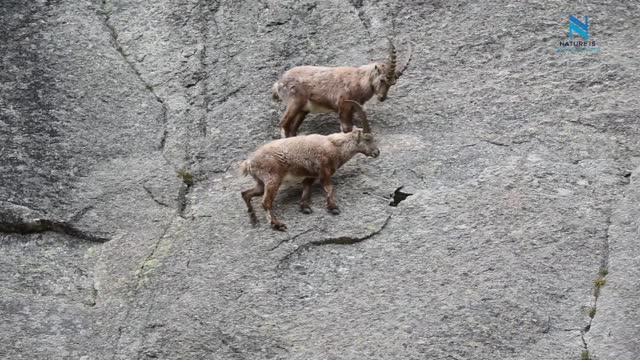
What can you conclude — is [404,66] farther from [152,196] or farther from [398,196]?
[152,196]

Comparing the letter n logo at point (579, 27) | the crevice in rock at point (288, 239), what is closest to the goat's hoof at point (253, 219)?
the crevice in rock at point (288, 239)

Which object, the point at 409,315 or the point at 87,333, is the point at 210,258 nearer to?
the point at 87,333

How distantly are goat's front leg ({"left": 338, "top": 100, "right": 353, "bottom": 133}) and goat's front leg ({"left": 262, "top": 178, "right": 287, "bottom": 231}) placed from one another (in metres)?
1.38

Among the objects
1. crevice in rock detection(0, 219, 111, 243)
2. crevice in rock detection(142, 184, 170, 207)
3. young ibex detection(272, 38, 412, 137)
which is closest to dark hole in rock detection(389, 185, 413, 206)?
young ibex detection(272, 38, 412, 137)

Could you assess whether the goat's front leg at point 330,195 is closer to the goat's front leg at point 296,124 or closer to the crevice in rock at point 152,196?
the goat's front leg at point 296,124

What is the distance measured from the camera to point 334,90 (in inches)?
500

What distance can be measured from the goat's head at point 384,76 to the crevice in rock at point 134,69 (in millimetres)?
2570

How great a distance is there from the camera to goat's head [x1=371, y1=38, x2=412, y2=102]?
497 inches

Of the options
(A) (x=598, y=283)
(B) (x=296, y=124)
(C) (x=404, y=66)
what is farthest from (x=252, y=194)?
(A) (x=598, y=283)

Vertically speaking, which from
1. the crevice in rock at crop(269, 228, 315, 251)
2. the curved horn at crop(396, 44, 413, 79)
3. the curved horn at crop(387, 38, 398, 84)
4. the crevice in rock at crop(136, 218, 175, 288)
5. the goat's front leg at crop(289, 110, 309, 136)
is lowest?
the crevice in rock at crop(136, 218, 175, 288)

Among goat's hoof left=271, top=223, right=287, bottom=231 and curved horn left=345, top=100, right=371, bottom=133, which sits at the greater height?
curved horn left=345, top=100, right=371, bottom=133

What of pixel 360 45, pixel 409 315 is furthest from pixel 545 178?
pixel 360 45

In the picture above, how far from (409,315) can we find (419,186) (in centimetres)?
180

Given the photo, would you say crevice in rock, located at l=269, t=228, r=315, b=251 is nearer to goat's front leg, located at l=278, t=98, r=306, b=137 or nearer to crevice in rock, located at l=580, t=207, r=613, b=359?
goat's front leg, located at l=278, t=98, r=306, b=137
